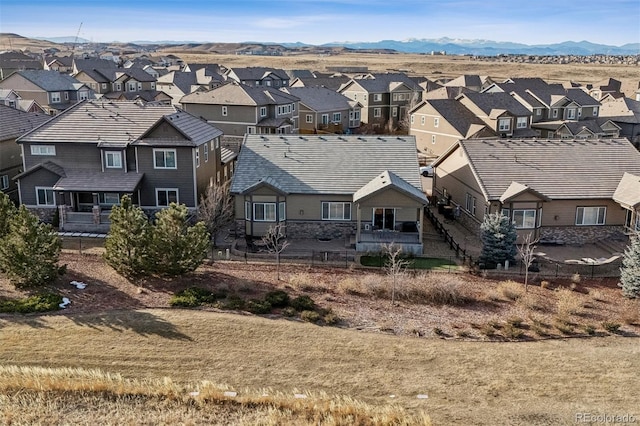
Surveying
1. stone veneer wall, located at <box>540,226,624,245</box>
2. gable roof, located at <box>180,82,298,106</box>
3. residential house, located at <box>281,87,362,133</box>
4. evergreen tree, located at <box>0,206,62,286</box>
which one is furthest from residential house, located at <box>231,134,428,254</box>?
residential house, located at <box>281,87,362,133</box>

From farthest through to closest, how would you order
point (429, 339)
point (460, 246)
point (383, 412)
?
point (460, 246) < point (429, 339) < point (383, 412)

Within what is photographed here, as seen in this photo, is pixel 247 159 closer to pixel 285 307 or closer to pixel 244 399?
pixel 285 307

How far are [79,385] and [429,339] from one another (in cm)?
1398

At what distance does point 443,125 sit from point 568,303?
42066mm

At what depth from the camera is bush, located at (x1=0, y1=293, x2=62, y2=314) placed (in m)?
25.9

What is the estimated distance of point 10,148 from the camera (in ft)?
143

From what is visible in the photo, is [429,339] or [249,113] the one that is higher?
[249,113]

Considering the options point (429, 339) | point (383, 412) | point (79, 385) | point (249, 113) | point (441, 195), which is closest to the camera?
point (383, 412)

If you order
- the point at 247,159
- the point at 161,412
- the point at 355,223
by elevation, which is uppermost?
the point at 247,159

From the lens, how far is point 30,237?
27891 millimetres

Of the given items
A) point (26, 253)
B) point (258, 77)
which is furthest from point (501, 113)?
point (26, 253)

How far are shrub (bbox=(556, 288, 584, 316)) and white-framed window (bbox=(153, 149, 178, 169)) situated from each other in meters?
25.1

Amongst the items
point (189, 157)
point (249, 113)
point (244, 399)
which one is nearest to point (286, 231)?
point (189, 157)

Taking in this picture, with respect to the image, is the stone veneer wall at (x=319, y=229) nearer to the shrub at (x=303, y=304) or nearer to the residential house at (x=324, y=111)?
the shrub at (x=303, y=304)
